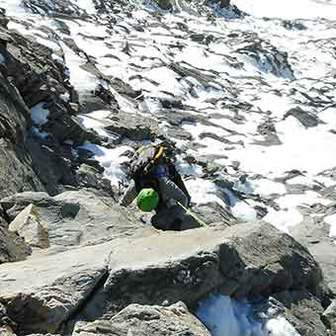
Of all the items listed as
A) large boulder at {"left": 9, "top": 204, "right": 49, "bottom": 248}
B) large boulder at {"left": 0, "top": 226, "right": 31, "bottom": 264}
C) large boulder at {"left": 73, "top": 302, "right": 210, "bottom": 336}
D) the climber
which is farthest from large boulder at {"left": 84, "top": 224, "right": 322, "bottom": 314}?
the climber

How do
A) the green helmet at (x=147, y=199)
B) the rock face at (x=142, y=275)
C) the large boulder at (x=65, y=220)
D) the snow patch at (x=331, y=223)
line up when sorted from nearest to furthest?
the rock face at (x=142, y=275)
the large boulder at (x=65, y=220)
the green helmet at (x=147, y=199)
the snow patch at (x=331, y=223)

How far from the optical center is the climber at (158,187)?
11455mm

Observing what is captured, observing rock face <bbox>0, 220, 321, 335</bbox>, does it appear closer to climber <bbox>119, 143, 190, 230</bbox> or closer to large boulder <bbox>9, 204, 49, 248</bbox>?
large boulder <bbox>9, 204, 49, 248</bbox>

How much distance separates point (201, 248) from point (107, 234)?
3388 millimetres

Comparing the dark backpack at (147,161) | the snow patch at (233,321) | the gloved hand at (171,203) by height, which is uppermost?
the snow patch at (233,321)

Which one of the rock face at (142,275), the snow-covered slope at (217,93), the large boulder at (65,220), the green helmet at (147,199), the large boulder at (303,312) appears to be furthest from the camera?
the snow-covered slope at (217,93)

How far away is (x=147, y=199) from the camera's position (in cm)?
1134

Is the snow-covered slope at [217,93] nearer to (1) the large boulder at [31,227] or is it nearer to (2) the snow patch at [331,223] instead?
(2) the snow patch at [331,223]

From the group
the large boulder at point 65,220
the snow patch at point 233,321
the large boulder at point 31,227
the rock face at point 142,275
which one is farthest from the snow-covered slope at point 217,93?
the snow patch at point 233,321

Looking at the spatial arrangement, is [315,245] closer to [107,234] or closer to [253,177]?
[253,177]

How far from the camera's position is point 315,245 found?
84.4ft

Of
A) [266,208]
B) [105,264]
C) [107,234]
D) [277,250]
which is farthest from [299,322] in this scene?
[266,208]

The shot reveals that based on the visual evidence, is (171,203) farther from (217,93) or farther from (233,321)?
(217,93)

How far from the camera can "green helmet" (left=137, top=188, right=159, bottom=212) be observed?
11301 mm
